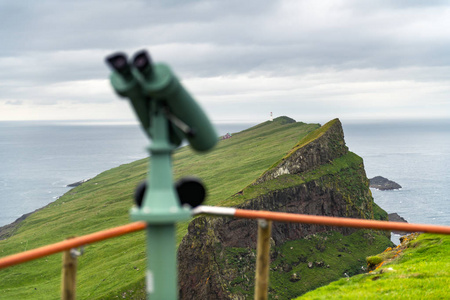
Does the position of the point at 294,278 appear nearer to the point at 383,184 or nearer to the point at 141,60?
the point at 141,60

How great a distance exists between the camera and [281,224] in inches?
3002

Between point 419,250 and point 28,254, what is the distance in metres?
16.8

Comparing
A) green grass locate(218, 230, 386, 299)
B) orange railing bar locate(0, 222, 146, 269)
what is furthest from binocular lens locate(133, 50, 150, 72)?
green grass locate(218, 230, 386, 299)

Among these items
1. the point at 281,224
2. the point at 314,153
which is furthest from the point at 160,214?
the point at 314,153

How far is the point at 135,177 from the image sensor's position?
509 feet

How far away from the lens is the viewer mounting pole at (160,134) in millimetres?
3053

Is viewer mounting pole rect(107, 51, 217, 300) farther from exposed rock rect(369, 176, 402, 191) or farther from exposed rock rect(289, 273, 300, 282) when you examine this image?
exposed rock rect(369, 176, 402, 191)

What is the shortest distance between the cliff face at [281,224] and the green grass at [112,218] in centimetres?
657

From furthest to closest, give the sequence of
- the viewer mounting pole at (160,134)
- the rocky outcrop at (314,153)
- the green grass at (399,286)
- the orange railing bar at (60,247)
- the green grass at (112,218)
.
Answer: the rocky outcrop at (314,153)
the green grass at (112,218)
the green grass at (399,286)
the orange railing bar at (60,247)
the viewer mounting pole at (160,134)

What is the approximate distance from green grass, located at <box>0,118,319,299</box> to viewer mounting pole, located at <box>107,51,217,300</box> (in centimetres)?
5862

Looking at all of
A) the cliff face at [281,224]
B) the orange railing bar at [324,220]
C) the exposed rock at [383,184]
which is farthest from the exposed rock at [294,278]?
the exposed rock at [383,184]

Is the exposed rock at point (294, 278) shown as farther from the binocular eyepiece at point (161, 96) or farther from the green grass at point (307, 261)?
the binocular eyepiece at point (161, 96)

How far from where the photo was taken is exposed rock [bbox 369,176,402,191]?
5979 inches

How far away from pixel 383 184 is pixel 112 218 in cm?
10154
